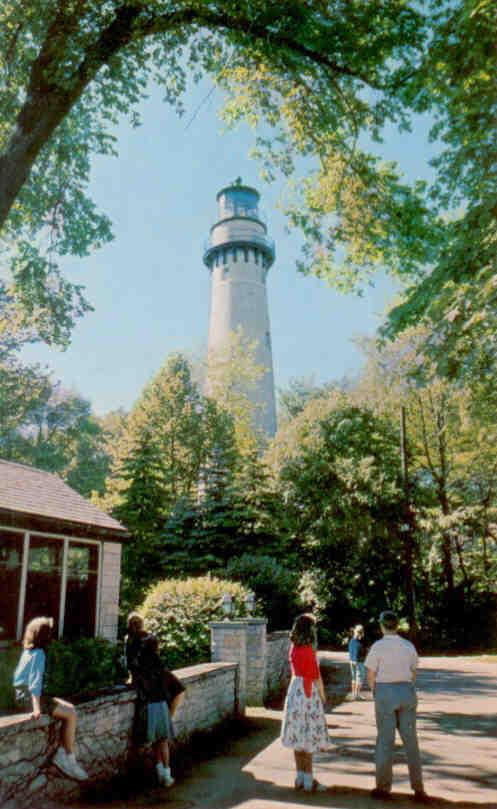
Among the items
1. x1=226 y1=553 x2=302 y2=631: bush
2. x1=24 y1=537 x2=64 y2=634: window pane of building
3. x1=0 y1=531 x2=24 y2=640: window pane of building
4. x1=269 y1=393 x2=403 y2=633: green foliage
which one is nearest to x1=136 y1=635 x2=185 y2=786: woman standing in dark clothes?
x1=0 y1=531 x2=24 y2=640: window pane of building

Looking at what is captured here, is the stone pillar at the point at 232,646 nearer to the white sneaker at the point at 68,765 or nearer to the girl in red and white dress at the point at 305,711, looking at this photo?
the girl in red and white dress at the point at 305,711

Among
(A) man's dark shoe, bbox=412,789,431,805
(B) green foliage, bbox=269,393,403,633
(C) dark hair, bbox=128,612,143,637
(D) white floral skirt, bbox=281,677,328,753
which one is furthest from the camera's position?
(B) green foliage, bbox=269,393,403,633

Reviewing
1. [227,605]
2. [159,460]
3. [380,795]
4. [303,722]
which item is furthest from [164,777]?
[159,460]

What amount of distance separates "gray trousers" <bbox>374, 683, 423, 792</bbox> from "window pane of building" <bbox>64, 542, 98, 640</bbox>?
30.6 ft

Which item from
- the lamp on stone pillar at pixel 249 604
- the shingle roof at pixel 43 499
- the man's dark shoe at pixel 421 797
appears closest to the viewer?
the man's dark shoe at pixel 421 797

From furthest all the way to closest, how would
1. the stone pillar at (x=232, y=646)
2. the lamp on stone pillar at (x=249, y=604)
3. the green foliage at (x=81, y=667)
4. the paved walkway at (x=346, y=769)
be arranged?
the lamp on stone pillar at (x=249, y=604)
the green foliage at (x=81, y=667)
the stone pillar at (x=232, y=646)
the paved walkway at (x=346, y=769)

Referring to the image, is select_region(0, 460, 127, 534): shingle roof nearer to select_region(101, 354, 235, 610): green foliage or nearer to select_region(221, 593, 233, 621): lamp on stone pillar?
select_region(221, 593, 233, 621): lamp on stone pillar

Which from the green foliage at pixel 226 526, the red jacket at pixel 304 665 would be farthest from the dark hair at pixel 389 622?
the green foliage at pixel 226 526

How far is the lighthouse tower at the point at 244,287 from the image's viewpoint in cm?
4178

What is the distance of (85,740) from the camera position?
5910 mm

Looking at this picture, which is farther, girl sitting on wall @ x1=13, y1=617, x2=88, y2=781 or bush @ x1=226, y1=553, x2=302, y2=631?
bush @ x1=226, y1=553, x2=302, y2=631

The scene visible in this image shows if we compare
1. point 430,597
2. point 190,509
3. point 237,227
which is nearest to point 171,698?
point 190,509

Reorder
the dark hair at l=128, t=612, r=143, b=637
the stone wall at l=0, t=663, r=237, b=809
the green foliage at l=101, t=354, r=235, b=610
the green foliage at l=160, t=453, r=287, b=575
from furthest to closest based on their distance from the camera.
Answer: the green foliage at l=101, t=354, r=235, b=610 → the green foliage at l=160, t=453, r=287, b=575 → the dark hair at l=128, t=612, r=143, b=637 → the stone wall at l=0, t=663, r=237, b=809

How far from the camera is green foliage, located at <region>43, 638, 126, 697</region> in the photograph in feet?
37.2
